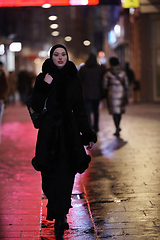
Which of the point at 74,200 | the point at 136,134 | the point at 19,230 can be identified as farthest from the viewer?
the point at 136,134

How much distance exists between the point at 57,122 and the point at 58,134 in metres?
0.11

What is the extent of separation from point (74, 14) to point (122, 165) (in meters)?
46.1

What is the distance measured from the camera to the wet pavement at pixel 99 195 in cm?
421

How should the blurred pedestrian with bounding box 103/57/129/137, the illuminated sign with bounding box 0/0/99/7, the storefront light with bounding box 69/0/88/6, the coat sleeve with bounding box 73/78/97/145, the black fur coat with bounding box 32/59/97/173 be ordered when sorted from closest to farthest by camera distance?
1. the black fur coat with bounding box 32/59/97/173
2. the coat sleeve with bounding box 73/78/97/145
3. the blurred pedestrian with bounding box 103/57/129/137
4. the storefront light with bounding box 69/0/88/6
5. the illuminated sign with bounding box 0/0/99/7

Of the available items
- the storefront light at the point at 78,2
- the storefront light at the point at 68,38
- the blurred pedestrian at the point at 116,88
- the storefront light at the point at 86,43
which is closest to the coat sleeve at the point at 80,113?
the blurred pedestrian at the point at 116,88

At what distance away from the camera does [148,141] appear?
9.79 metres

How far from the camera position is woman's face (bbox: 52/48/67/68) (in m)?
4.21

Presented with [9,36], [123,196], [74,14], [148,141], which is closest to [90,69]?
[148,141]

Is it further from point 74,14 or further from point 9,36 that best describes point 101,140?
point 74,14

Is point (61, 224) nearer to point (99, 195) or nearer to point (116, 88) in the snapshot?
point (99, 195)

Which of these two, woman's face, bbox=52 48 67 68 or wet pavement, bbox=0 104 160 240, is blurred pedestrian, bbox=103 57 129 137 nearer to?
wet pavement, bbox=0 104 160 240

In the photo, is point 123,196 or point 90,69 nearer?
point 123,196

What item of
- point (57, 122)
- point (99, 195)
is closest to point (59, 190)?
point (57, 122)

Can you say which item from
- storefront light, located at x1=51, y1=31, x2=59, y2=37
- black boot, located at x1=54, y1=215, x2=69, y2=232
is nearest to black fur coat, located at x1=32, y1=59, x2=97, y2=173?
black boot, located at x1=54, y1=215, x2=69, y2=232
